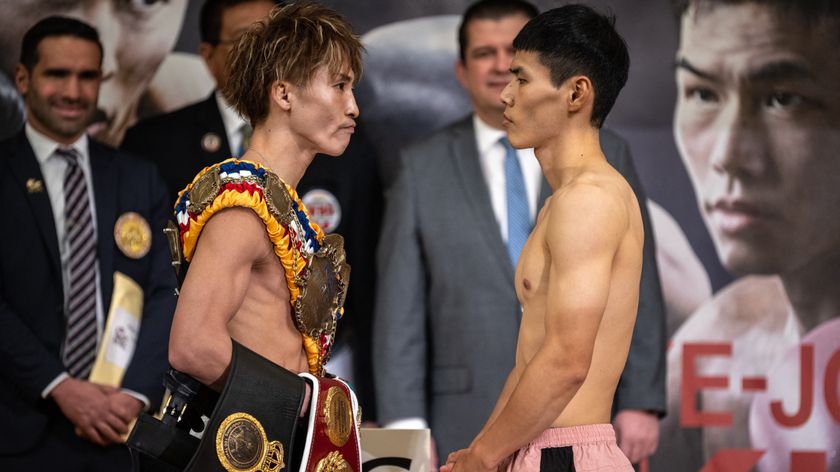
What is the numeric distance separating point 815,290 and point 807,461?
2.51 feet

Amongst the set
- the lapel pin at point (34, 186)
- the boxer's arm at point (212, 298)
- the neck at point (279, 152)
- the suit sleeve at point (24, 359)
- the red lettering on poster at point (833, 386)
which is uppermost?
the lapel pin at point (34, 186)

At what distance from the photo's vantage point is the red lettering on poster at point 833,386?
498cm

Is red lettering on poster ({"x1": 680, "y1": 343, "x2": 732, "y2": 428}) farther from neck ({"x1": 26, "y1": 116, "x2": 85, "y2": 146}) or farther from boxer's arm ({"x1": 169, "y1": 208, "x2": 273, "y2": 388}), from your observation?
boxer's arm ({"x1": 169, "y1": 208, "x2": 273, "y2": 388})

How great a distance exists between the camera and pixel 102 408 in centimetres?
415

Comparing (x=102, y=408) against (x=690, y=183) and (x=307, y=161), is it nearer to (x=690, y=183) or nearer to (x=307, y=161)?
(x=307, y=161)

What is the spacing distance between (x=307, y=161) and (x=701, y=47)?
2.77 m

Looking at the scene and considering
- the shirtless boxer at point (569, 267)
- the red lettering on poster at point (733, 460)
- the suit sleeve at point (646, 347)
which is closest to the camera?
the shirtless boxer at point (569, 267)

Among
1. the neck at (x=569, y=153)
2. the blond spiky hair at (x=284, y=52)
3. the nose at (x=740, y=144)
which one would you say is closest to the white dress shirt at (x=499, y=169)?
the nose at (x=740, y=144)

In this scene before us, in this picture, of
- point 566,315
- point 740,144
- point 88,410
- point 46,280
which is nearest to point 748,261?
point 740,144

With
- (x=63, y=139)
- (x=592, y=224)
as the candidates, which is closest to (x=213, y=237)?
(x=592, y=224)

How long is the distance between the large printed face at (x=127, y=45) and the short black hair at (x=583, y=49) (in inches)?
99.4

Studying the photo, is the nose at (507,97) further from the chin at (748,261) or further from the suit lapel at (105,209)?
the chin at (748,261)

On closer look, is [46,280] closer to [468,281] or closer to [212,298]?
[468,281]

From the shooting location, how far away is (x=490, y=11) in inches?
181
